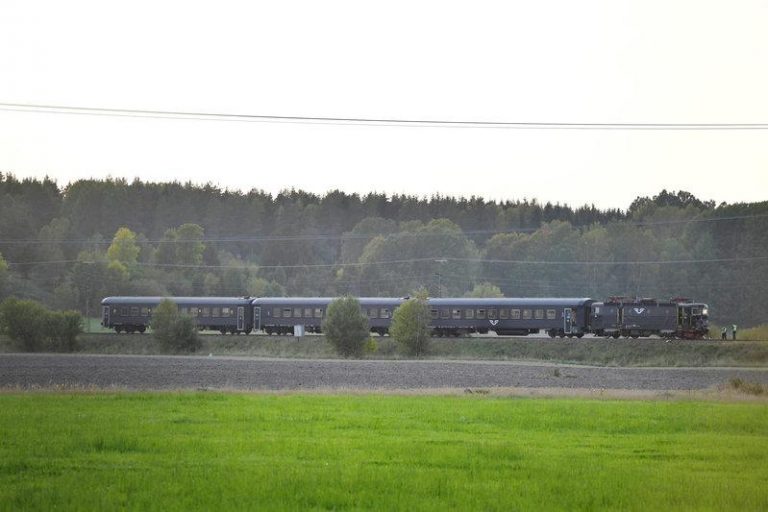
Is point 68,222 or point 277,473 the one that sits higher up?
point 68,222

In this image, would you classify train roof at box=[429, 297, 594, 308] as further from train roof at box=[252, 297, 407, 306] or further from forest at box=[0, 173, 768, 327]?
forest at box=[0, 173, 768, 327]

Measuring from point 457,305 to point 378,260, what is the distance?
7662 cm

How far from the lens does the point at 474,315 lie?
87.4m

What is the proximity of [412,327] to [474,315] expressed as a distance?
7.66 meters

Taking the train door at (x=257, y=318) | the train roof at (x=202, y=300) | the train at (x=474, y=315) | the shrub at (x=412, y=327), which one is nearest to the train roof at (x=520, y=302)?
the train at (x=474, y=315)

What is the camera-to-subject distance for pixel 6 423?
102 ft

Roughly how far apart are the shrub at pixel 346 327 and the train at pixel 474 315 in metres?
3.95

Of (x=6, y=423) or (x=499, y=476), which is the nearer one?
(x=499, y=476)

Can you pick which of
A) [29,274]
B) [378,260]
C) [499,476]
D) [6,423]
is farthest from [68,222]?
[499,476]

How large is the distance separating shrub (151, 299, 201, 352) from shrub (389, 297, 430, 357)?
16688 millimetres

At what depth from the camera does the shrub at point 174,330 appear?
86312 millimetres

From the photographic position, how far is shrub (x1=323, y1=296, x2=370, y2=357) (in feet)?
266

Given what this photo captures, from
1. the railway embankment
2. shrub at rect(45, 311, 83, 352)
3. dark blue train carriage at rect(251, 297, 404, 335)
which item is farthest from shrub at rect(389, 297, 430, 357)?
shrub at rect(45, 311, 83, 352)

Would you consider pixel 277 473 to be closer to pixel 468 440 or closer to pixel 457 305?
pixel 468 440
